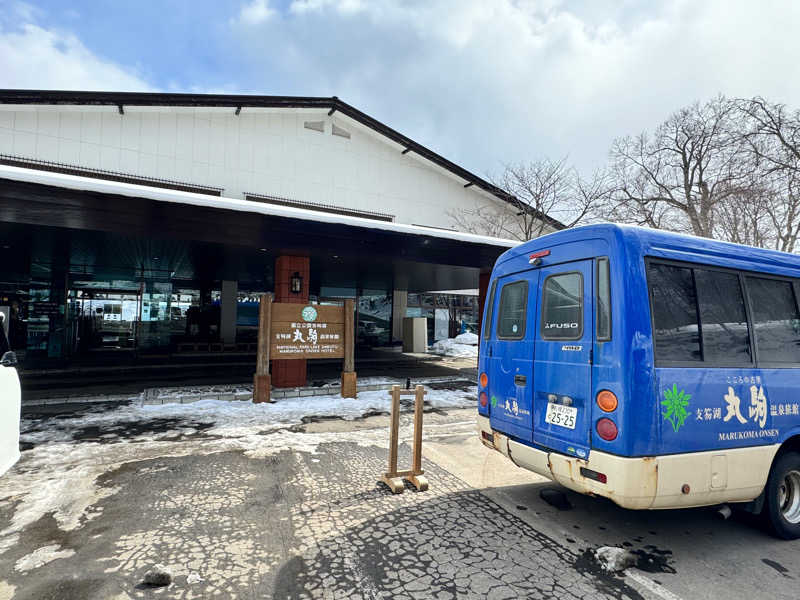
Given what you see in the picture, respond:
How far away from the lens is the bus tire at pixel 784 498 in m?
3.63

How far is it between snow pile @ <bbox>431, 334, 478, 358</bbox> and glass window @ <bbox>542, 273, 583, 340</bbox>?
15.8 meters

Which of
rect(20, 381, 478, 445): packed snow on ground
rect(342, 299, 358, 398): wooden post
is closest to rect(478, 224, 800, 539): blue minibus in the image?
rect(20, 381, 478, 445): packed snow on ground


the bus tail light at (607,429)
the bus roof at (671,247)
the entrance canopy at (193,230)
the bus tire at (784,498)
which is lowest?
the bus tire at (784,498)

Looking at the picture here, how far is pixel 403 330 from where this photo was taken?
20719 millimetres

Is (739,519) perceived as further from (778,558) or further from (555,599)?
(555,599)

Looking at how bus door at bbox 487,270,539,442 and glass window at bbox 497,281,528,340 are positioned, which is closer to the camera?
bus door at bbox 487,270,539,442

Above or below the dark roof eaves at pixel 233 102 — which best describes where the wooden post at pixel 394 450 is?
below

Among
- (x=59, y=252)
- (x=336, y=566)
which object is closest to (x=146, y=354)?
(x=59, y=252)

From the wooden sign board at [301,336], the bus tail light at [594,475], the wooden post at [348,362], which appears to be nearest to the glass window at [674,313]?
the bus tail light at [594,475]

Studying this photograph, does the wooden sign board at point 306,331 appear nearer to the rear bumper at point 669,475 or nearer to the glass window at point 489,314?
Result: the glass window at point 489,314

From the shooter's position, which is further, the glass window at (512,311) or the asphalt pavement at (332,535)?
the glass window at (512,311)

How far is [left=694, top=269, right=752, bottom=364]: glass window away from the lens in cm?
346

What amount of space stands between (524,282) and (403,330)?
16.6 meters

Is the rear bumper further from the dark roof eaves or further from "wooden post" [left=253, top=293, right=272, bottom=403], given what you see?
the dark roof eaves
